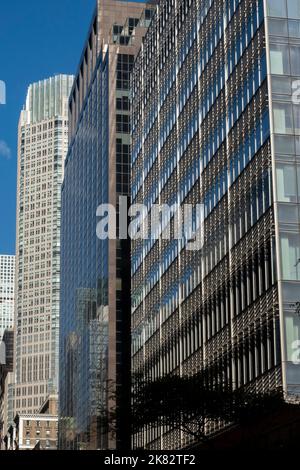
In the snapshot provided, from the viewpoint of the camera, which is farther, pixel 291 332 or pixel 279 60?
pixel 279 60

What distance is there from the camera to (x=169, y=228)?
324ft

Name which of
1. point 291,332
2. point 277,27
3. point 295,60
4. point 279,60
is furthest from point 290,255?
point 277,27

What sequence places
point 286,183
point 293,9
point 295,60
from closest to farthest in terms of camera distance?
point 286,183 → point 295,60 → point 293,9

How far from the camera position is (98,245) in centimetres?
15575

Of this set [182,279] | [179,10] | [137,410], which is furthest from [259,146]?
[179,10]

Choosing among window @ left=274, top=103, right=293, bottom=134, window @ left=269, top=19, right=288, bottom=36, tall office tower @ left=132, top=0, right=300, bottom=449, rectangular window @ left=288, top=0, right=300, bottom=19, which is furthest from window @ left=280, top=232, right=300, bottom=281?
rectangular window @ left=288, top=0, right=300, bottom=19

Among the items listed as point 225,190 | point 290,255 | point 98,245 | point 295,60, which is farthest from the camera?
point 98,245

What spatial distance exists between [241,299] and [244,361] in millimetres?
4494

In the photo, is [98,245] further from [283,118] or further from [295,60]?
[283,118]

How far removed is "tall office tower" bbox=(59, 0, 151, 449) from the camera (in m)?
147

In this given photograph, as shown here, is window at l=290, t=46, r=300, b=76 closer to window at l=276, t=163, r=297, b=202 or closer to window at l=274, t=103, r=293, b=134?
window at l=274, t=103, r=293, b=134

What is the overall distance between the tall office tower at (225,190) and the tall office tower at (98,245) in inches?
1333

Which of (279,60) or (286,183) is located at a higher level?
(279,60)

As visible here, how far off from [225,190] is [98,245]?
259 feet
